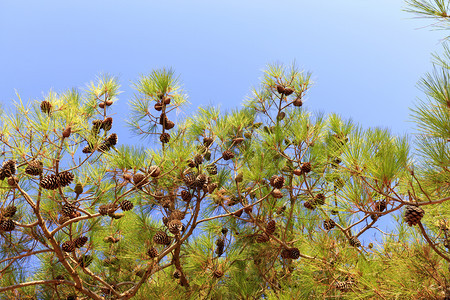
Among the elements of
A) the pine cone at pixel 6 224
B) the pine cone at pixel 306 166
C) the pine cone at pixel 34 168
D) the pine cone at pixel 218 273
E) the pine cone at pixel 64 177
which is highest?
the pine cone at pixel 306 166

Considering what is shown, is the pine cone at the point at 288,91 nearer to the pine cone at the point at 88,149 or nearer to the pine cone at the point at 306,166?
the pine cone at the point at 306,166

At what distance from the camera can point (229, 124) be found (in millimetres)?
2156

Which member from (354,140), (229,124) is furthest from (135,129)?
(354,140)

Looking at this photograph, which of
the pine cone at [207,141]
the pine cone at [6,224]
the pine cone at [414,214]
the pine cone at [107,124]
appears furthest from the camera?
the pine cone at [207,141]

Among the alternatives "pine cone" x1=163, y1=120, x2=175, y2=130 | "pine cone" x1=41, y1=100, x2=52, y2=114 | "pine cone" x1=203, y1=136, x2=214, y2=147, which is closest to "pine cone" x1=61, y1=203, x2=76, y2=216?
"pine cone" x1=41, y1=100, x2=52, y2=114

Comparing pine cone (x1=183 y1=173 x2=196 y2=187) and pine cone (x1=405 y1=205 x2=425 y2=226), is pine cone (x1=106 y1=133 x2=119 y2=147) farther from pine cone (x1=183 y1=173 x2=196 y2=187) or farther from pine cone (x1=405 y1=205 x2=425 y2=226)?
pine cone (x1=405 y1=205 x2=425 y2=226)

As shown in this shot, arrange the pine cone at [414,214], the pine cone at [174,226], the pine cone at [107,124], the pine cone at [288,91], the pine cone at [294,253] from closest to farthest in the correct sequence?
the pine cone at [414,214] < the pine cone at [174,226] < the pine cone at [107,124] < the pine cone at [294,253] < the pine cone at [288,91]

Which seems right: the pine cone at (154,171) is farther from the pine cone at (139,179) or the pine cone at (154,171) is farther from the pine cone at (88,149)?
the pine cone at (88,149)

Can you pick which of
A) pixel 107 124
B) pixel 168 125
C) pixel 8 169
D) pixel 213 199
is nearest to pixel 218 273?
pixel 213 199

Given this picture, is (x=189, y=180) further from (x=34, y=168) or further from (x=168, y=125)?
(x=34, y=168)

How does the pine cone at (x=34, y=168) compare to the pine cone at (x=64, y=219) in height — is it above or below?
above

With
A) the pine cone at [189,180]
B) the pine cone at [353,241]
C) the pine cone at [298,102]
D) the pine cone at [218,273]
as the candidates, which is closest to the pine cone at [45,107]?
the pine cone at [189,180]

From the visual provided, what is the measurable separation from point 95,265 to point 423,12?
2185mm

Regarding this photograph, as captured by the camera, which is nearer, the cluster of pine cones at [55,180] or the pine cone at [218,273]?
the cluster of pine cones at [55,180]
